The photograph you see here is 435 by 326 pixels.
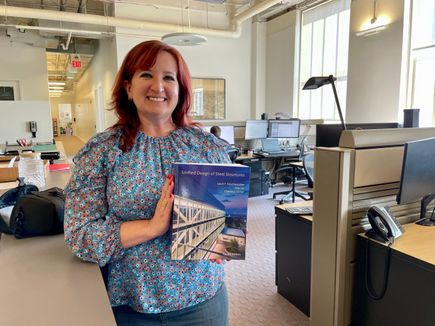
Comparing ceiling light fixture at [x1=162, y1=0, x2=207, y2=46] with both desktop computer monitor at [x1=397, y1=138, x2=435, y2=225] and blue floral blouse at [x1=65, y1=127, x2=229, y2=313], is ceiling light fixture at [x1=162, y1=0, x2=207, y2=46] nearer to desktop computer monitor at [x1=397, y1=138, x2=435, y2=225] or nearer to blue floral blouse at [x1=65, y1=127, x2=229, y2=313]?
desktop computer monitor at [x1=397, y1=138, x2=435, y2=225]

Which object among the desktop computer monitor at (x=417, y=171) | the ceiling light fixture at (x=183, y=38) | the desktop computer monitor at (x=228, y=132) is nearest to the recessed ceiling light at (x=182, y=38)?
the ceiling light fixture at (x=183, y=38)

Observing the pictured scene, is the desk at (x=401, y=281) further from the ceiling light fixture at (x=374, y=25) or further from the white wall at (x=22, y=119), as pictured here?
the white wall at (x=22, y=119)

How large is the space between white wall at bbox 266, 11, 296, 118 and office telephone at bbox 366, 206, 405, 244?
537 cm

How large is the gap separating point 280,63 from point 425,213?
559cm

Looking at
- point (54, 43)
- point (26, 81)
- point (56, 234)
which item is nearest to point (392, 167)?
point (56, 234)

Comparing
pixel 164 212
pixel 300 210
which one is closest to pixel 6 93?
pixel 300 210

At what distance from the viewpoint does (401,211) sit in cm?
191

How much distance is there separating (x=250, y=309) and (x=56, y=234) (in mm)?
1516

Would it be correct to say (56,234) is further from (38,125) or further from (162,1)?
(162,1)

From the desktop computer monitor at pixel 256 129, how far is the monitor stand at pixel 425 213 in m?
3.47

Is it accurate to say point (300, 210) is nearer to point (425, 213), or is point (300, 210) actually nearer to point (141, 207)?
point (425, 213)

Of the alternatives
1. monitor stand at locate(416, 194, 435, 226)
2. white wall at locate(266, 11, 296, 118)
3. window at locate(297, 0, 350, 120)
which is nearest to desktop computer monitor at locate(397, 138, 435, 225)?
monitor stand at locate(416, 194, 435, 226)

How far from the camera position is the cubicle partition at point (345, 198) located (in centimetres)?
164

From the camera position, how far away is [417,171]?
168cm
